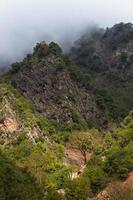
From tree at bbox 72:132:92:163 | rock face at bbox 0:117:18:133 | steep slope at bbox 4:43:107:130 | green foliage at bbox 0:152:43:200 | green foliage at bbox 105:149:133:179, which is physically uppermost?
steep slope at bbox 4:43:107:130

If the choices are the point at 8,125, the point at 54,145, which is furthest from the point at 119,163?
the point at 8,125

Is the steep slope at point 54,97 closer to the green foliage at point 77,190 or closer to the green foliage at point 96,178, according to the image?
the green foliage at point 96,178

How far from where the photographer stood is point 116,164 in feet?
398

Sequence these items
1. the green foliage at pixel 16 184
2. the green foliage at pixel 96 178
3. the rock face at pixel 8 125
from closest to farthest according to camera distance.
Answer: the green foliage at pixel 16 184
the green foliage at pixel 96 178
the rock face at pixel 8 125

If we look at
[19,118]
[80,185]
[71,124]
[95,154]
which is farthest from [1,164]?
[71,124]

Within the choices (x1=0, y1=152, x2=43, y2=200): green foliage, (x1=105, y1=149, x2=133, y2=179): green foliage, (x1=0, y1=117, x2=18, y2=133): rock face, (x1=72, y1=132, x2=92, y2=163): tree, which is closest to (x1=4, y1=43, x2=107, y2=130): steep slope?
(x1=72, y1=132, x2=92, y2=163): tree

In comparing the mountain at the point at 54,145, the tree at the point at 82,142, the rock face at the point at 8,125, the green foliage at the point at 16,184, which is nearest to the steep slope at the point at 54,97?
the mountain at the point at 54,145

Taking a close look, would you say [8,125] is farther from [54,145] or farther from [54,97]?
[54,97]

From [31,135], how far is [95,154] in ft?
65.0

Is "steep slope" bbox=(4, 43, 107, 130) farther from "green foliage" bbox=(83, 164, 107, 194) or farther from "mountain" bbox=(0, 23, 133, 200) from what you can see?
"green foliage" bbox=(83, 164, 107, 194)

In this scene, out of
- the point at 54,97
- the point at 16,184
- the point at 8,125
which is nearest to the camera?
the point at 16,184

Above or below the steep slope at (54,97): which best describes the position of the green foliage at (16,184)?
below

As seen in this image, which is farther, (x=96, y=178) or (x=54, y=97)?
(x=54, y=97)

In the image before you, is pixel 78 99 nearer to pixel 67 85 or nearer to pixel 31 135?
pixel 67 85
